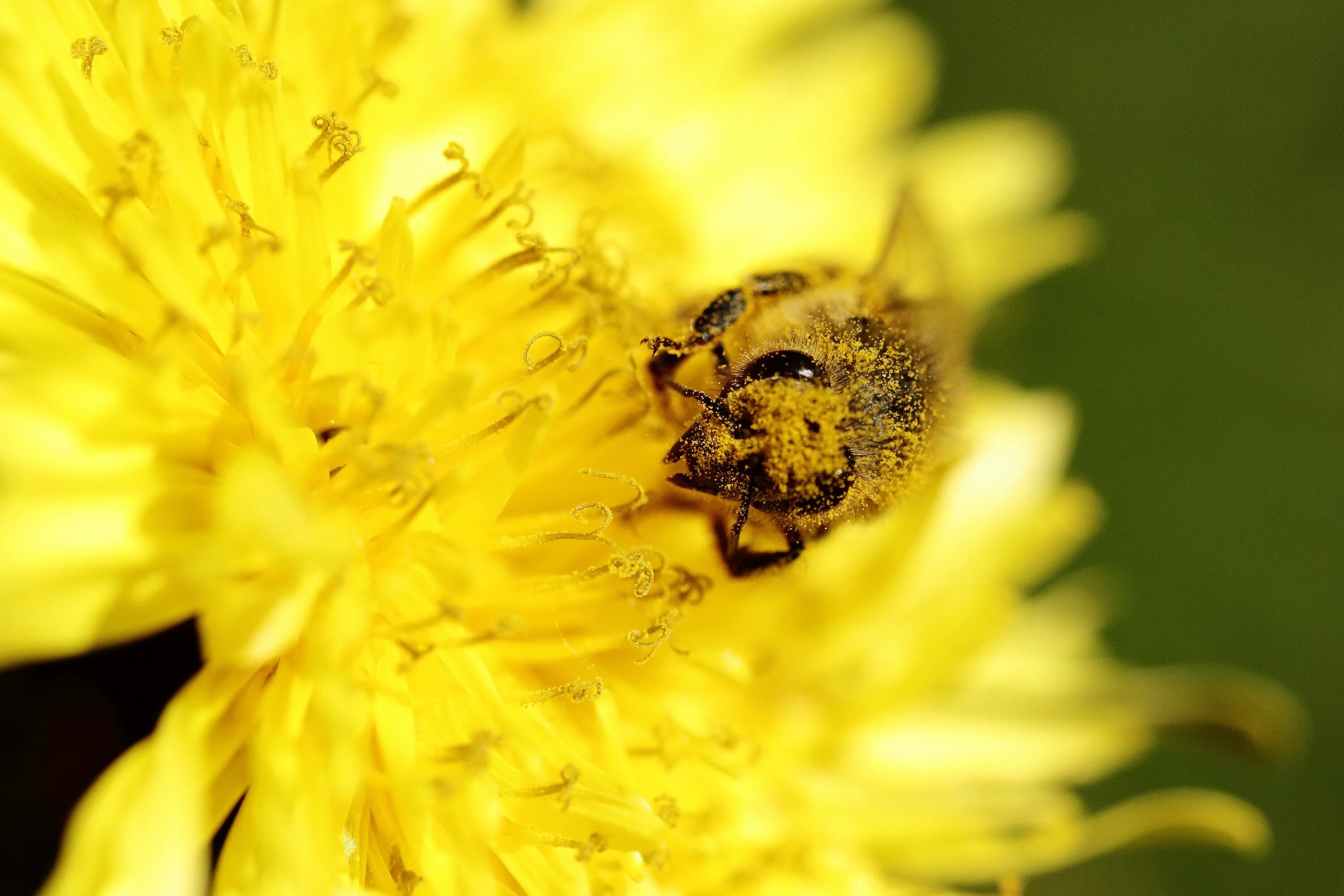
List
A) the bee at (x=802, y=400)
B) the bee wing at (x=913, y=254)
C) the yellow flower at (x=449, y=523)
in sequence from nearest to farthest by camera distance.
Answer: the yellow flower at (x=449, y=523) < the bee at (x=802, y=400) < the bee wing at (x=913, y=254)

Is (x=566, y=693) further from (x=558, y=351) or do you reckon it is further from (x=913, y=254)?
(x=913, y=254)

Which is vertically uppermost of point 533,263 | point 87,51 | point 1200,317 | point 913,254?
point 87,51

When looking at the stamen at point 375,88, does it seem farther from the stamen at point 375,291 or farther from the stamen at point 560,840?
the stamen at point 560,840

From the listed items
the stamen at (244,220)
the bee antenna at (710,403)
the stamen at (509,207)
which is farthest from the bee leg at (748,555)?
the stamen at (244,220)

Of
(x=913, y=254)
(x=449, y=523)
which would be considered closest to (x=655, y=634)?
(x=449, y=523)

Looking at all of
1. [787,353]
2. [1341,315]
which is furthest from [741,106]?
[1341,315]

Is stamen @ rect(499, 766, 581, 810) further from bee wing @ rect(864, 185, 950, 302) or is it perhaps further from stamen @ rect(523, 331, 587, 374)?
bee wing @ rect(864, 185, 950, 302)
